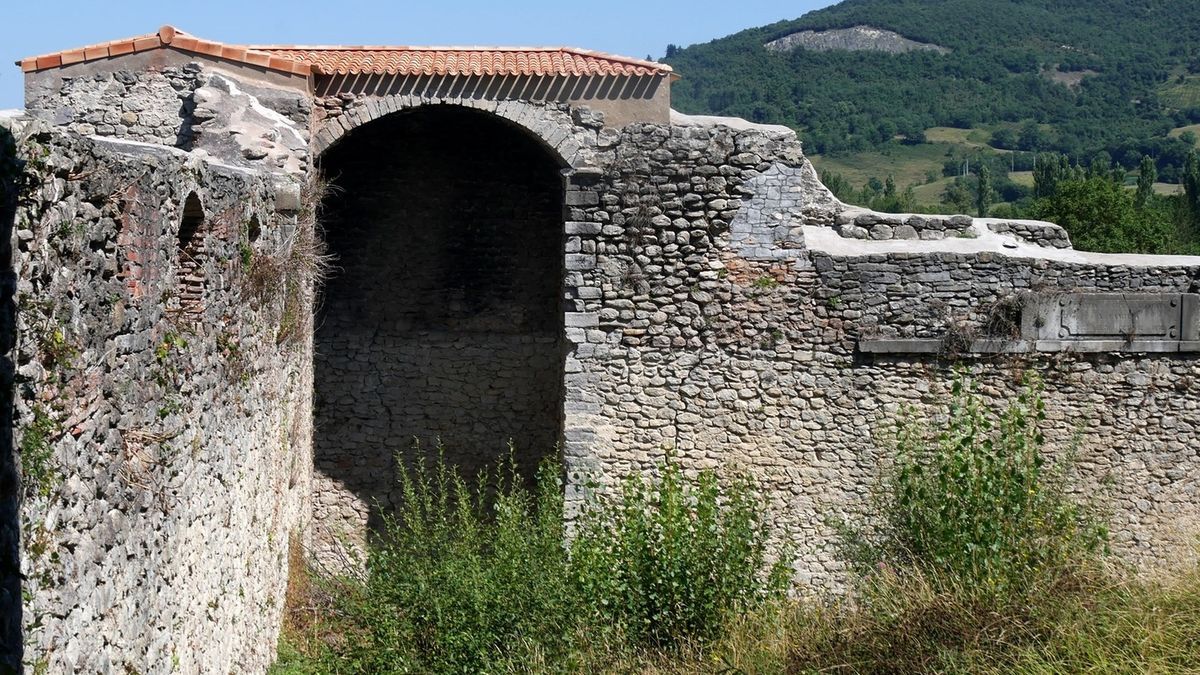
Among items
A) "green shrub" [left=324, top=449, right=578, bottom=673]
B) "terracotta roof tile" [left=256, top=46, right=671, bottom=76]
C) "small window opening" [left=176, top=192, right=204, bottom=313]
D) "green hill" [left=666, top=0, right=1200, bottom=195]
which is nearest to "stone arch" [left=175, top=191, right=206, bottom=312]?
"small window opening" [left=176, top=192, right=204, bottom=313]

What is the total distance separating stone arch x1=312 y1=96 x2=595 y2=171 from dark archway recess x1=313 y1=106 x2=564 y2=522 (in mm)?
1717

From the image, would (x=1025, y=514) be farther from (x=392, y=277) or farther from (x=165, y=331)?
(x=392, y=277)

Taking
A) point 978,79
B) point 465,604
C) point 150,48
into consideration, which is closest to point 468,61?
point 150,48

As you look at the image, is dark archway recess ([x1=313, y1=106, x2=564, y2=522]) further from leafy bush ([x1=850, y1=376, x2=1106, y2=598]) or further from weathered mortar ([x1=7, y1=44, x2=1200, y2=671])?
leafy bush ([x1=850, y1=376, x2=1106, y2=598])

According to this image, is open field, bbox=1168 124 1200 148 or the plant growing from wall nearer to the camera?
the plant growing from wall

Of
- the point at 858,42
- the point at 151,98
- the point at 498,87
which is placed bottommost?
the point at 151,98

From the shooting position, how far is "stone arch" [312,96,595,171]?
11070 mm

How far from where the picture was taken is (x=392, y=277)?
43.2 feet

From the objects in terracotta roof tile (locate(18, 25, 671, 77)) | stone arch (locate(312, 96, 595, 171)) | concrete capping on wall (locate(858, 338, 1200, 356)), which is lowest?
concrete capping on wall (locate(858, 338, 1200, 356))

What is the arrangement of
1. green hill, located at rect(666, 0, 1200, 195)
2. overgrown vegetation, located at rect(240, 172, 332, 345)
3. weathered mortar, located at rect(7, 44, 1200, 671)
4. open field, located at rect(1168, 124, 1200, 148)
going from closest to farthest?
weathered mortar, located at rect(7, 44, 1200, 671)
overgrown vegetation, located at rect(240, 172, 332, 345)
open field, located at rect(1168, 124, 1200, 148)
green hill, located at rect(666, 0, 1200, 195)

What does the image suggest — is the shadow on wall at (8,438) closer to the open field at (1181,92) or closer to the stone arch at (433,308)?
the stone arch at (433,308)

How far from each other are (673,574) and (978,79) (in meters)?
95.7

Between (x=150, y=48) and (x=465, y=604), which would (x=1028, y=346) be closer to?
(x=465, y=604)

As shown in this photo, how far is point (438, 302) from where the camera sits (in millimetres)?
13164
